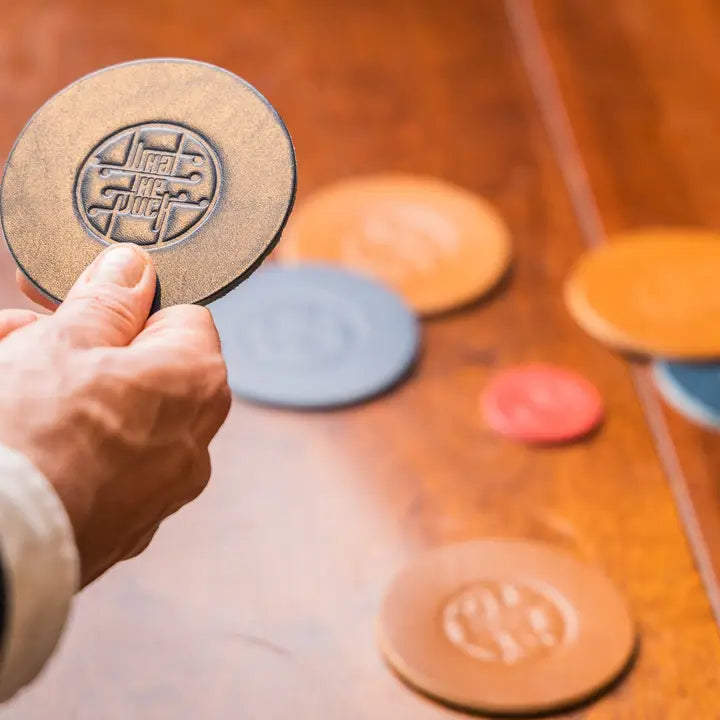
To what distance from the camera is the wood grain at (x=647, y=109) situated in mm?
1727

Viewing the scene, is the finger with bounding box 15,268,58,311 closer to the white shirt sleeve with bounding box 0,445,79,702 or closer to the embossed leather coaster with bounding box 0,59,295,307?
the embossed leather coaster with bounding box 0,59,295,307

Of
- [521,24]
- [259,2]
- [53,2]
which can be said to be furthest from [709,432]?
[53,2]

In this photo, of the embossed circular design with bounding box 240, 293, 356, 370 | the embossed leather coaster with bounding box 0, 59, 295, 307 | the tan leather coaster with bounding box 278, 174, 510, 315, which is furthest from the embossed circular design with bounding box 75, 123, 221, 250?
the tan leather coaster with bounding box 278, 174, 510, 315

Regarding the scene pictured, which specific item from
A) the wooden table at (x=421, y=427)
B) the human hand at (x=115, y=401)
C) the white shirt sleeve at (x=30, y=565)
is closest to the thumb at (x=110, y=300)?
the human hand at (x=115, y=401)

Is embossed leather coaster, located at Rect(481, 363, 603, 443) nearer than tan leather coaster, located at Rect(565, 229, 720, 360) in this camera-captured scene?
Yes

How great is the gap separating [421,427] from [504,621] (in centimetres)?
30

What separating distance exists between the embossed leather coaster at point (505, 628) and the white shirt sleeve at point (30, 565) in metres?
0.41

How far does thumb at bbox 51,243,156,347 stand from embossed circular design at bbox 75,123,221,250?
36 mm

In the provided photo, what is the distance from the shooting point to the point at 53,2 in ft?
7.16

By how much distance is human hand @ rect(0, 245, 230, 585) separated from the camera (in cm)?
75

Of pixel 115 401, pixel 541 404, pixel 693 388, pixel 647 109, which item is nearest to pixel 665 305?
pixel 693 388

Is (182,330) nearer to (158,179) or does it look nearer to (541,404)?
(158,179)

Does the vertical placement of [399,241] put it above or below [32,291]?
below

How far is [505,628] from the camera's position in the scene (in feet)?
3.62
